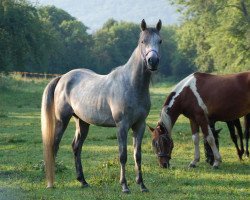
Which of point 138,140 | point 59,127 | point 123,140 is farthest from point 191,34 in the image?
point 123,140

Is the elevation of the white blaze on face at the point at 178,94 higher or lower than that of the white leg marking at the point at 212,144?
higher

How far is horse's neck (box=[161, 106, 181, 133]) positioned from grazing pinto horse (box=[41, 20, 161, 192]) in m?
2.44

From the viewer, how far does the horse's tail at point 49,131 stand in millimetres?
8961

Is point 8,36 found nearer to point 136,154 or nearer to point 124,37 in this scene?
point 136,154

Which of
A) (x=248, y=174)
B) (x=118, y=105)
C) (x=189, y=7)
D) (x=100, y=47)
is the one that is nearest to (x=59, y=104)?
(x=118, y=105)

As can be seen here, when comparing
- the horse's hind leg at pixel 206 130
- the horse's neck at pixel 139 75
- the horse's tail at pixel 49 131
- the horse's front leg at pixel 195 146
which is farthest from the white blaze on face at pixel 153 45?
the horse's front leg at pixel 195 146

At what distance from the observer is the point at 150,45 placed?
7.88 meters

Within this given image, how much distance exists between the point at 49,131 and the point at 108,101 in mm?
1332

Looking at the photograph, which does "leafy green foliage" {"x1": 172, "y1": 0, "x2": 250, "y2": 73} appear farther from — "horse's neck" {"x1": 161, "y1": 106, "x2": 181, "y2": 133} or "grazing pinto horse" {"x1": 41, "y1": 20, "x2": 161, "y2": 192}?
"grazing pinto horse" {"x1": 41, "y1": 20, "x2": 161, "y2": 192}

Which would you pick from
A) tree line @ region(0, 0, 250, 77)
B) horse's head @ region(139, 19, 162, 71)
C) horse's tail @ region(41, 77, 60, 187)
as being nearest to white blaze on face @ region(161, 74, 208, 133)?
horse's tail @ region(41, 77, 60, 187)

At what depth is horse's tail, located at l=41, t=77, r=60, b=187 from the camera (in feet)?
29.4

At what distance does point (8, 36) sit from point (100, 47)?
5812 cm

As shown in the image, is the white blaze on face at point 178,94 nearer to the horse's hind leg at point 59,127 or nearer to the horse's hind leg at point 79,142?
the horse's hind leg at point 79,142

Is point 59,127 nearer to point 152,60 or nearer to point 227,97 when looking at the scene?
point 152,60
